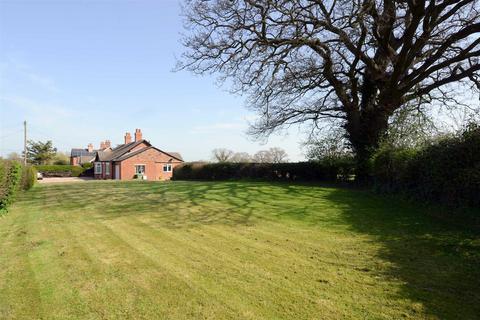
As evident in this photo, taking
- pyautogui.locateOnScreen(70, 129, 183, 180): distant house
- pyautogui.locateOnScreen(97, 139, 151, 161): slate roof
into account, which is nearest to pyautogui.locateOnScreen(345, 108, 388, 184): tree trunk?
pyautogui.locateOnScreen(70, 129, 183, 180): distant house

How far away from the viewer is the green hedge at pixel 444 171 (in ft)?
22.6

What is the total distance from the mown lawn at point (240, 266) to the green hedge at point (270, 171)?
360 inches

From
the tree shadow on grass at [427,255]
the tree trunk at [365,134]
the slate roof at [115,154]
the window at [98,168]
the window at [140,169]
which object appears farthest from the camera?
the window at [98,168]

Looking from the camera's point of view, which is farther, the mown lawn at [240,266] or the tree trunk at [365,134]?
the tree trunk at [365,134]

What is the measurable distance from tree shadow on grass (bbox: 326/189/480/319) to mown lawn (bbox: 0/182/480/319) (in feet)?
0.07

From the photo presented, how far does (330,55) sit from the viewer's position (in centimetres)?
1538

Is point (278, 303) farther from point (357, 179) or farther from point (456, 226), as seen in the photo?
point (357, 179)

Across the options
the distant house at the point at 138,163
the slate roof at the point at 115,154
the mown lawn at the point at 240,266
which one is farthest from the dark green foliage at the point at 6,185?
the slate roof at the point at 115,154

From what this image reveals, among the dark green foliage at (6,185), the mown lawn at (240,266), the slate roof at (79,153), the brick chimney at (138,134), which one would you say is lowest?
the mown lawn at (240,266)

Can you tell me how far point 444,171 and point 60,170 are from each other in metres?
54.4

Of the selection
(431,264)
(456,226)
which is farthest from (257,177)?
(431,264)

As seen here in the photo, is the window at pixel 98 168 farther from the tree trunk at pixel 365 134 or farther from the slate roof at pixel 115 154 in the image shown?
the tree trunk at pixel 365 134

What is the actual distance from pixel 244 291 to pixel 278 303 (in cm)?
51

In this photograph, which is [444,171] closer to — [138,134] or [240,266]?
[240,266]
